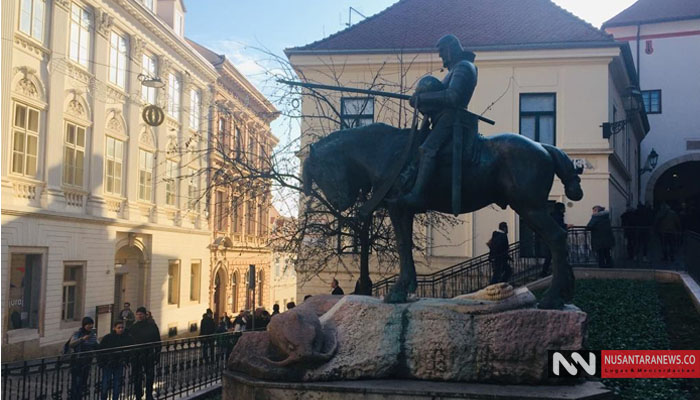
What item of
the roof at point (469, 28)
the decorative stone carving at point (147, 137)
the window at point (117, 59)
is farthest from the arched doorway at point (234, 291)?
the roof at point (469, 28)

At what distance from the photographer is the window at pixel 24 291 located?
20781mm

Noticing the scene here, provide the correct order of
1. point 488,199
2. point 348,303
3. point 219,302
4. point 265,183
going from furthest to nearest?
1. point 219,302
2. point 265,183
3. point 488,199
4. point 348,303

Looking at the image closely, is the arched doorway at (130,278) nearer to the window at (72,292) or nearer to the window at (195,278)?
the window at (72,292)

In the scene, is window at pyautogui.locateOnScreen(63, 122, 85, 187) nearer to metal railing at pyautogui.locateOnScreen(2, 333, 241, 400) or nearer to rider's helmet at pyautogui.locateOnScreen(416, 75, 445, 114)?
metal railing at pyautogui.locateOnScreen(2, 333, 241, 400)

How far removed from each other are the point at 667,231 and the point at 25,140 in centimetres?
2002

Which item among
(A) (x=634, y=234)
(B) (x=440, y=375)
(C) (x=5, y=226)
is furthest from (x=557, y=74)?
(B) (x=440, y=375)

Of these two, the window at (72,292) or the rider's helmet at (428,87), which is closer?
the rider's helmet at (428,87)

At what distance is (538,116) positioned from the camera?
25562 millimetres

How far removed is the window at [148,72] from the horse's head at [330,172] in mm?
24294

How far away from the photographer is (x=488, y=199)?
684 cm

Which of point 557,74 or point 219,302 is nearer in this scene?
point 557,74

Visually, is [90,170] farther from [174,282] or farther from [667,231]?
[667,231]

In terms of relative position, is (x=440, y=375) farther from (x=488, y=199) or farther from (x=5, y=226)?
(x=5, y=226)

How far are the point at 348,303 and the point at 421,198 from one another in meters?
1.26
